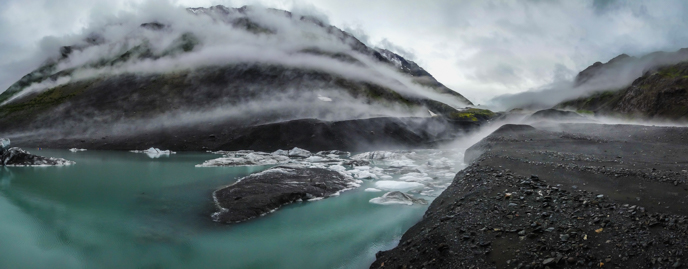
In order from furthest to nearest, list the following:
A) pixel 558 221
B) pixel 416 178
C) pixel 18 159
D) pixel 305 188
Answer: pixel 18 159 < pixel 416 178 < pixel 305 188 < pixel 558 221

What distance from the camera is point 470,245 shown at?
35.3ft

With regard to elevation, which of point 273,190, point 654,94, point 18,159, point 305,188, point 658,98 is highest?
point 654,94

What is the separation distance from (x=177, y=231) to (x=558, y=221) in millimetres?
15767

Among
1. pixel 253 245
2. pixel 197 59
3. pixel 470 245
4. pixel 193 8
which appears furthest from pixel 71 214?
pixel 193 8

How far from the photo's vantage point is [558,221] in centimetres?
1088

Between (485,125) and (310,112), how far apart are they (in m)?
53.0

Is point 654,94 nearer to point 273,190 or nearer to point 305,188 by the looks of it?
point 305,188

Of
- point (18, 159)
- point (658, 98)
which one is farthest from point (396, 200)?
point (658, 98)

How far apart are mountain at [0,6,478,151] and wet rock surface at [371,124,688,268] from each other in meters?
80.0

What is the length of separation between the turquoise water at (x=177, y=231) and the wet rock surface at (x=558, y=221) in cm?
322

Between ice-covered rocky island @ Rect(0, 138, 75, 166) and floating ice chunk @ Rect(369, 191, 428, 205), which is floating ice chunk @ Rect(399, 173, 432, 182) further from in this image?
ice-covered rocky island @ Rect(0, 138, 75, 166)

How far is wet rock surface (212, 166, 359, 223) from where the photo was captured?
19.8 metres

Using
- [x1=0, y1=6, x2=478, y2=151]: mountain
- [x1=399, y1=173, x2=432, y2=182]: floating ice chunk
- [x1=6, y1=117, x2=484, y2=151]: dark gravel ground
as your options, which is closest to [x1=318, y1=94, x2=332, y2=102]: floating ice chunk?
[x1=0, y1=6, x2=478, y2=151]: mountain

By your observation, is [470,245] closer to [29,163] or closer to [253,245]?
[253,245]
